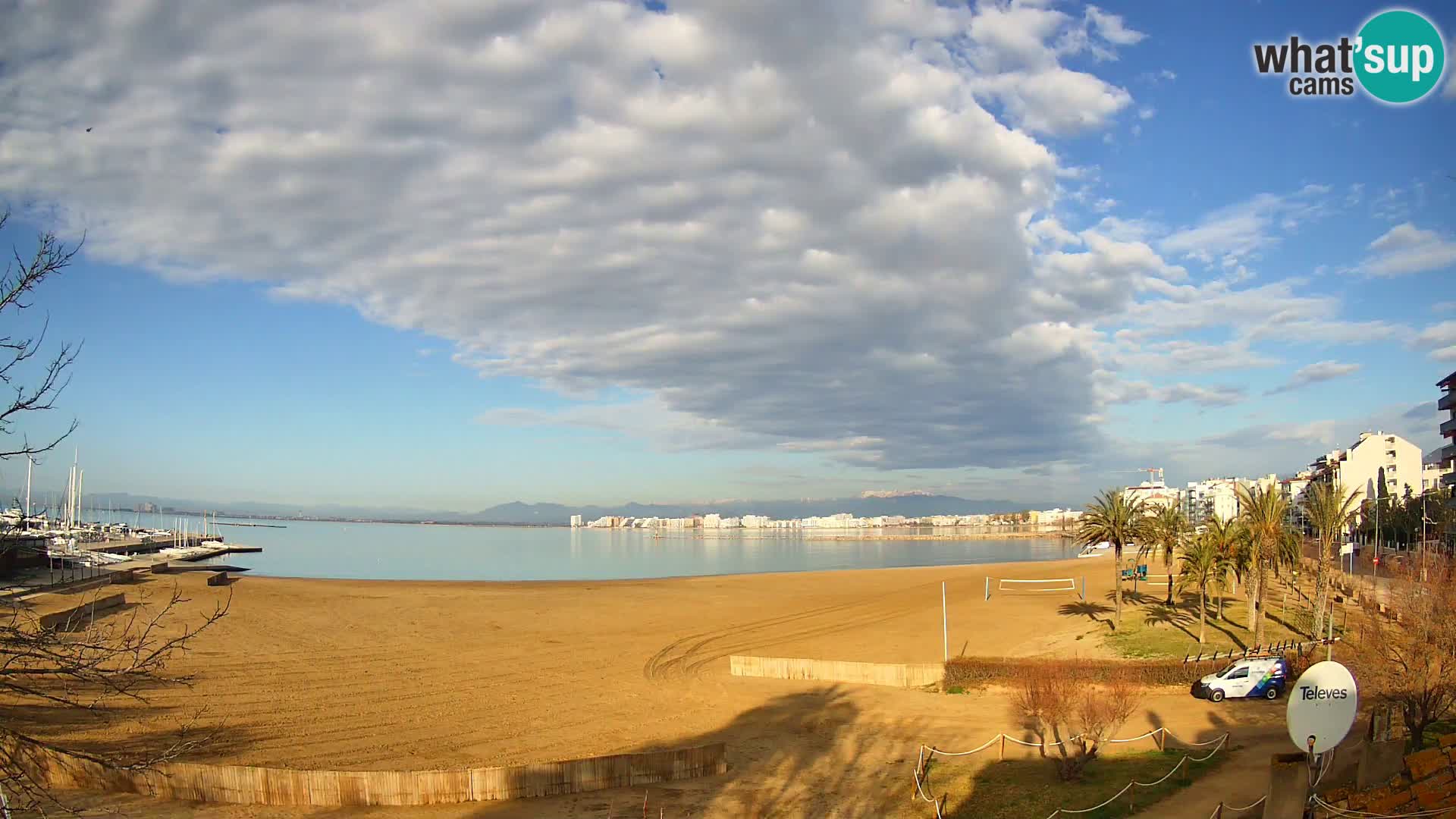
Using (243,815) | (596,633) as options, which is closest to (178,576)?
(596,633)

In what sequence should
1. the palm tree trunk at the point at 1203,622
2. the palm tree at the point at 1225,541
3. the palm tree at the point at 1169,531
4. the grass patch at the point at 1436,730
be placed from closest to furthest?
the grass patch at the point at 1436,730 → the palm tree trunk at the point at 1203,622 → the palm tree at the point at 1225,541 → the palm tree at the point at 1169,531

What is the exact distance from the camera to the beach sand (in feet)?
69.1

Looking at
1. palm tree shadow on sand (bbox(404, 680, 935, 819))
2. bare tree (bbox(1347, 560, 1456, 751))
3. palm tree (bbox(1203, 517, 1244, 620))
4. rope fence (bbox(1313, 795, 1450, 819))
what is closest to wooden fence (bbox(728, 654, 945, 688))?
palm tree shadow on sand (bbox(404, 680, 935, 819))

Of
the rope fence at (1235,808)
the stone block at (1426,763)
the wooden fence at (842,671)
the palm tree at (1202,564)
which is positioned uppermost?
the palm tree at (1202,564)

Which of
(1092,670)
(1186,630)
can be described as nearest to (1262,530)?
(1186,630)

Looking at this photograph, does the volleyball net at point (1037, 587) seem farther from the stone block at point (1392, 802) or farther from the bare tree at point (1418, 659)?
the stone block at point (1392, 802)

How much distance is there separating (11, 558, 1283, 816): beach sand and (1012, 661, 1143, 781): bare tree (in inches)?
73.1

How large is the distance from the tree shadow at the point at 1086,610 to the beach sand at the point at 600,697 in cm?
51

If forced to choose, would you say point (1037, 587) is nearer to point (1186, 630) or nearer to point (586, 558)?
point (1186, 630)

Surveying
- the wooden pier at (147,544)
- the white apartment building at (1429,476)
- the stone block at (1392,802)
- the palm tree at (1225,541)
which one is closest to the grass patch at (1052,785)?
the stone block at (1392,802)

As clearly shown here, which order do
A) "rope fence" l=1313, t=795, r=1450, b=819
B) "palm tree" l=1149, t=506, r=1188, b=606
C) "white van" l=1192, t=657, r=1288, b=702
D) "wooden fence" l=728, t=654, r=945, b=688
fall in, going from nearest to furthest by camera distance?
"rope fence" l=1313, t=795, r=1450, b=819, "white van" l=1192, t=657, r=1288, b=702, "wooden fence" l=728, t=654, r=945, b=688, "palm tree" l=1149, t=506, r=1188, b=606

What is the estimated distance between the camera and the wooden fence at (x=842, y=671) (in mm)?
29266

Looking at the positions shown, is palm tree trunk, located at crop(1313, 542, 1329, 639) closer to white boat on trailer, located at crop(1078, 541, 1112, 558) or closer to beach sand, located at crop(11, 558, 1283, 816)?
beach sand, located at crop(11, 558, 1283, 816)

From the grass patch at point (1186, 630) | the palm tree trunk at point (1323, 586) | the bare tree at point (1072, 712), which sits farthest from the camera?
the grass patch at point (1186, 630)
